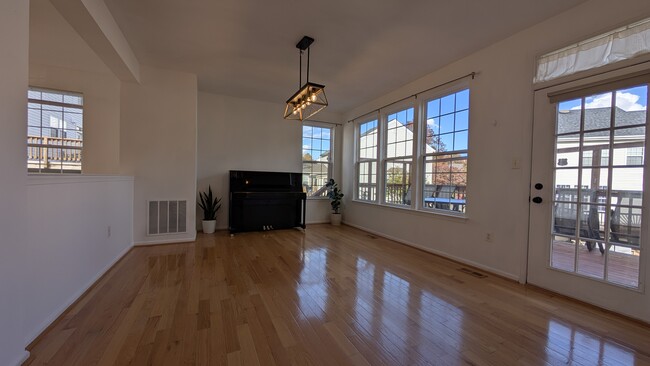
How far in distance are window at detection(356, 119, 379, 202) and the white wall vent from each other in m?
3.38

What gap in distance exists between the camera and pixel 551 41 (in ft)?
7.98

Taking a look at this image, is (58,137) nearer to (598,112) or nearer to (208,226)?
(208,226)

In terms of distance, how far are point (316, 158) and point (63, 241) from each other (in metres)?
4.44

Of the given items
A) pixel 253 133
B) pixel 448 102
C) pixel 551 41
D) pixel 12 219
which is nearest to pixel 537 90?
pixel 551 41

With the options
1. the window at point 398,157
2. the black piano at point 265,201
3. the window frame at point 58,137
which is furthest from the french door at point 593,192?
the window frame at point 58,137

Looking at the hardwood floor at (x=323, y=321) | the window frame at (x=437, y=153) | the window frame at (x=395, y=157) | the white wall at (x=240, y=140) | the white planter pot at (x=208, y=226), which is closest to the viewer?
the hardwood floor at (x=323, y=321)

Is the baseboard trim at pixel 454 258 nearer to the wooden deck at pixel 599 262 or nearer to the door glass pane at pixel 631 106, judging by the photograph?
the wooden deck at pixel 599 262

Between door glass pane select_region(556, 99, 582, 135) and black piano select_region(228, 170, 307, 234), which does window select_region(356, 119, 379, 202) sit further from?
door glass pane select_region(556, 99, 582, 135)

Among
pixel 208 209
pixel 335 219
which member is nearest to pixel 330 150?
pixel 335 219

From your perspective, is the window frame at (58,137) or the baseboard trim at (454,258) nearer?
the baseboard trim at (454,258)

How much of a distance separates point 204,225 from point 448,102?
445 centimetres

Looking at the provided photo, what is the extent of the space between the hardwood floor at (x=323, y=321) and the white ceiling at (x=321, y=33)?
2.60m

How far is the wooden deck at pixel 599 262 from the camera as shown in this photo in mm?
1974

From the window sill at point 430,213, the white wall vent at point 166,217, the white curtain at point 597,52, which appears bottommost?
the white wall vent at point 166,217
